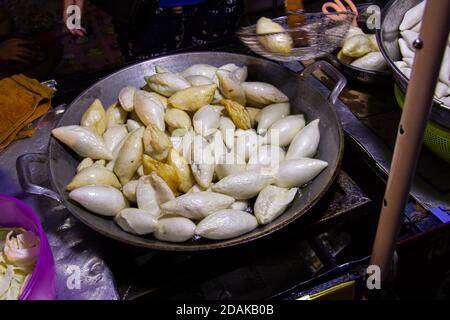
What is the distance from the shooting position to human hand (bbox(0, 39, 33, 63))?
1.95 metres

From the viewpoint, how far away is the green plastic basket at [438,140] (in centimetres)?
82

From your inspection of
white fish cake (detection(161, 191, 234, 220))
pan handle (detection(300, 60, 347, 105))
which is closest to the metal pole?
white fish cake (detection(161, 191, 234, 220))

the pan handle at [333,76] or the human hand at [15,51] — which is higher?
the pan handle at [333,76]

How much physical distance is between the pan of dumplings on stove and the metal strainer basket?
0.04m

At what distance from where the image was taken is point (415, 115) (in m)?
0.45

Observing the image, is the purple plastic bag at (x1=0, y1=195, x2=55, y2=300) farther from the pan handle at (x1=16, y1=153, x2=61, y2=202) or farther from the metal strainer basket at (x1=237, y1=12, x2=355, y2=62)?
the metal strainer basket at (x1=237, y1=12, x2=355, y2=62)

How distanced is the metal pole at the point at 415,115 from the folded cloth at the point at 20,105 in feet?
3.15

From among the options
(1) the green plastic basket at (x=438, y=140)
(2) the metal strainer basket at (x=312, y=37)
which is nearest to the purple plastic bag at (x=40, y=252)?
(2) the metal strainer basket at (x=312, y=37)

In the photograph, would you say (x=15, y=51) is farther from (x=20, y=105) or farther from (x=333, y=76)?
(x=333, y=76)

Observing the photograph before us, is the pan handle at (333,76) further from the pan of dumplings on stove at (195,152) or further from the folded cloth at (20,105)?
the folded cloth at (20,105)
